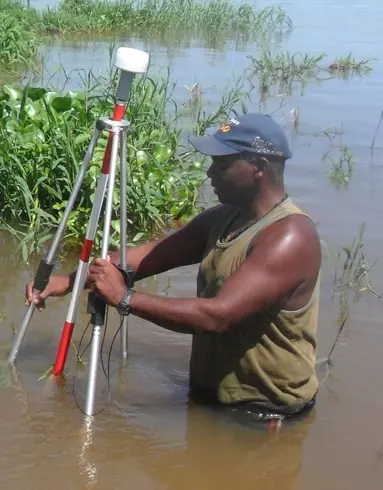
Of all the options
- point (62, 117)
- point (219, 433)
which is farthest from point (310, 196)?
point (219, 433)

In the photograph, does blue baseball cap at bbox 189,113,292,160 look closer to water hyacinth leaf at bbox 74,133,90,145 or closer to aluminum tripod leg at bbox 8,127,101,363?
aluminum tripod leg at bbox 8,127,101,363

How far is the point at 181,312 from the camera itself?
2.88 m

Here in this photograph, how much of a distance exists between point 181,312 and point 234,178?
0.53m

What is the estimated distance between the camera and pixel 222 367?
316 cm

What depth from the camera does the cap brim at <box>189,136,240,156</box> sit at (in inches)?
118

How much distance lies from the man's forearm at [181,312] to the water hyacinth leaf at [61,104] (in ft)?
10.6

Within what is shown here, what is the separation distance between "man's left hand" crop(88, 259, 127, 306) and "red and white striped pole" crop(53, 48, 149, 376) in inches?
8.6

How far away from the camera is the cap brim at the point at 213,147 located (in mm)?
2998

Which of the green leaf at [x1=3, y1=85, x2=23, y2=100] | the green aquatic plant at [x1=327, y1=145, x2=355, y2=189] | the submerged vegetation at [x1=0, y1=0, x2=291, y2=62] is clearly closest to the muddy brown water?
the green leaf at [x1=3, y1=85, x2=23, y2=100]

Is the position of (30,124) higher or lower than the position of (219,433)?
higher

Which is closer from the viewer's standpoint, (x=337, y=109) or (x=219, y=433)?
(x=219, y=433)

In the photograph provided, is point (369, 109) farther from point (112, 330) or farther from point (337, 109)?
point (112, 330)

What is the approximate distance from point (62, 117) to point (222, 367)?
2958mm

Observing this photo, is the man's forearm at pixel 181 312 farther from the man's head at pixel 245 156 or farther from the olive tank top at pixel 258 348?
the man's head at pixel 245 156
